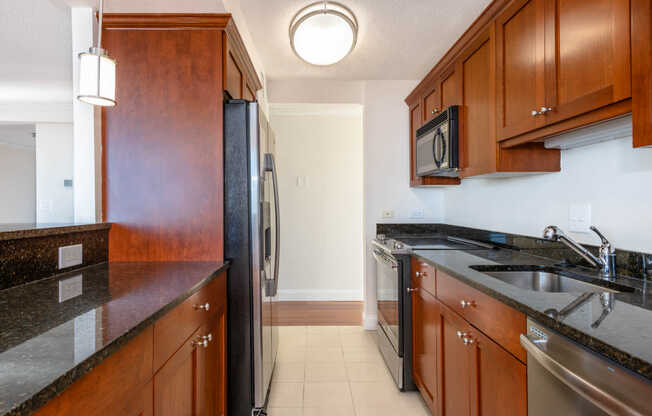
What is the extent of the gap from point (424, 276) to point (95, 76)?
1.84 metres

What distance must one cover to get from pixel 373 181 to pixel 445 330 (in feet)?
6.03

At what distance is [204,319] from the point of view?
1.34 meters

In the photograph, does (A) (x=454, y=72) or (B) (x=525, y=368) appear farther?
(A) (x=454, y=72)

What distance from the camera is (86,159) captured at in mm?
1716

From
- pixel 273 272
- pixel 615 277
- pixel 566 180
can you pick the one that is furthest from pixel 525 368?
pixel 273 272

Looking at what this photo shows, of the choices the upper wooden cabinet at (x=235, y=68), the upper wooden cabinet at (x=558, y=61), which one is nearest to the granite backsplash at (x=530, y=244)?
the upper wooden cabinet at (x=558, y=61)

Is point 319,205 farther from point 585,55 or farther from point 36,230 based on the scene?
point 585,55

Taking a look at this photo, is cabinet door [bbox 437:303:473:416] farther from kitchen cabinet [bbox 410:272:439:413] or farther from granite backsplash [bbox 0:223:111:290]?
granite backsplash [bbox 0:223:111:290]

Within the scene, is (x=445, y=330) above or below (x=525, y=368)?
below

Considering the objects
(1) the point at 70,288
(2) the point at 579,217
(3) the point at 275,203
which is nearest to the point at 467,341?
(2) the point at 579,217

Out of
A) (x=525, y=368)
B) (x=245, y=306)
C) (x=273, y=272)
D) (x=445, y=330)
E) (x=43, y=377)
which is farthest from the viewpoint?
(x=273, y=272)

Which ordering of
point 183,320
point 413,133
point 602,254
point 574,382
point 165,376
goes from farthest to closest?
1. point 413,133
2. point 602,254
3. point 183,320
4. point 165,376
5. point 574,382

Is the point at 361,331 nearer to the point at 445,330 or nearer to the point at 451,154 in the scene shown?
the point at 445,330

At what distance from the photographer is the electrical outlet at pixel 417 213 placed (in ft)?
10.6
